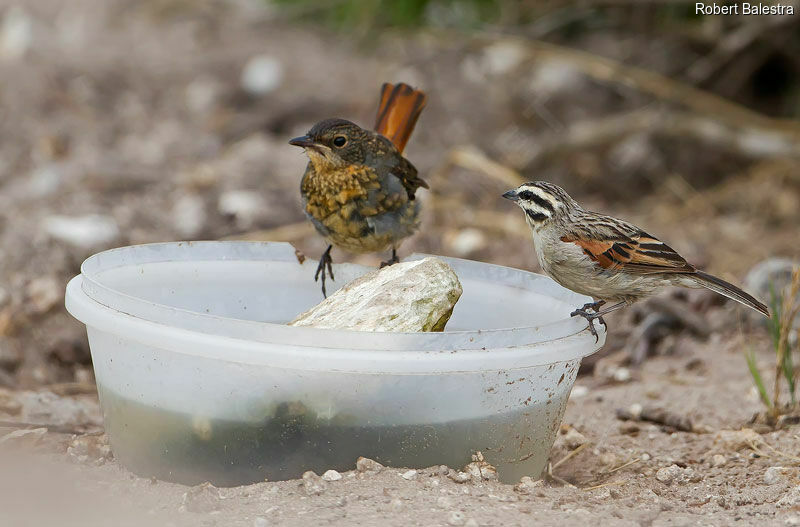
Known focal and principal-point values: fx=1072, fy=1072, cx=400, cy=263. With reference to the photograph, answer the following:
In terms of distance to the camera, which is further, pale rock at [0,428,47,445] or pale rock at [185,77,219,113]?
pale rock at [185,77,219,113]

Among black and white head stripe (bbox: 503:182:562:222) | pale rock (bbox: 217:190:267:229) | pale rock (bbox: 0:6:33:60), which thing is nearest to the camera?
black and white head stripe (bbox: 503:182:562:222)

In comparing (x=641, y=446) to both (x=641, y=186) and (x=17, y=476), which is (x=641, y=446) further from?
(x=641, y=186)

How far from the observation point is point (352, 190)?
4594mm

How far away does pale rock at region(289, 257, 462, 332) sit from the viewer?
3461 millimetres

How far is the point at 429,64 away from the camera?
9305mm

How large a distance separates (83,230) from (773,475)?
13.4 ft

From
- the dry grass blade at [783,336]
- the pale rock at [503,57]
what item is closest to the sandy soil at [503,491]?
the dry grass blade at [783,336]

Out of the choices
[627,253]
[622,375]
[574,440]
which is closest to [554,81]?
[622,375]

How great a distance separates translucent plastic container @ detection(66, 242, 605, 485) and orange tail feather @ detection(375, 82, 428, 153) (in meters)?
1.95

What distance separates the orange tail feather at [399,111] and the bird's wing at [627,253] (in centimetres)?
132

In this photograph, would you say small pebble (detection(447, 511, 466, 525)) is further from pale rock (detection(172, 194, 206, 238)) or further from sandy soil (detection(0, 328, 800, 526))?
pale rock (detection(172, 194, 206, 238))

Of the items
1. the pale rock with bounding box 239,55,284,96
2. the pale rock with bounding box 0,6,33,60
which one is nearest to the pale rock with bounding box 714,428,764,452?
the pale rock with bounding box 239,55,284,96

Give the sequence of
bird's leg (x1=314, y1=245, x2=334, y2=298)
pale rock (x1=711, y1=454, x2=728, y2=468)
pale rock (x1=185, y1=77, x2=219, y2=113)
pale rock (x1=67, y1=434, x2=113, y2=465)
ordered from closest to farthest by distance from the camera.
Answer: pale rock (x1=67, y1=434, x2=113, y2=465) → pale rock (x1=711, y1=454, x2=728, y2=468) → bird's leg (x1=314, y1=245, x2=334, y2=298) → pale rock (x1=185, y1=77, x2=219, y2=113)

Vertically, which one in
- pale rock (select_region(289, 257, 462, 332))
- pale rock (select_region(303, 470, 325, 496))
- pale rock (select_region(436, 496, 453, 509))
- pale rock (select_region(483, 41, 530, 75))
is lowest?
pale rock (select_region(436, 496, 453, 509))
